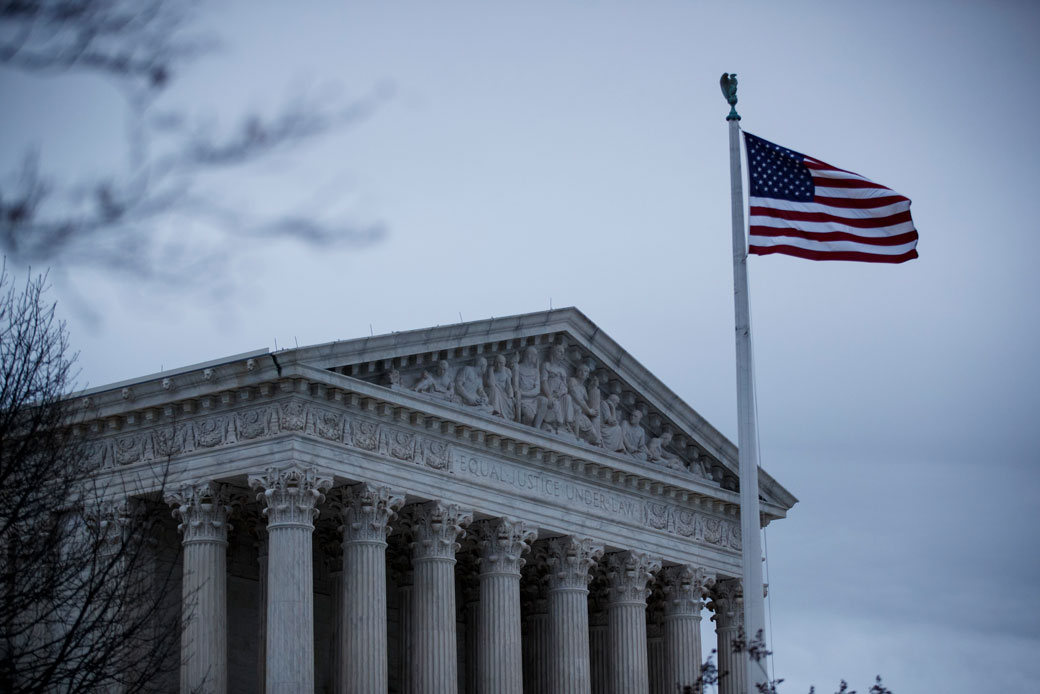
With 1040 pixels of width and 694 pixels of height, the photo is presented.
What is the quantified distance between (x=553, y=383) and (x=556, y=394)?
0.32 metres

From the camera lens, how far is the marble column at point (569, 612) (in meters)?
53.2

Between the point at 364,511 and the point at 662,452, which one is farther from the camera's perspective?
the point at 662,452

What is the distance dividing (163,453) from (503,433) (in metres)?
8.95

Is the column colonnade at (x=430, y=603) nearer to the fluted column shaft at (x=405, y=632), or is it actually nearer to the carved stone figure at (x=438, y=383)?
the fluted column shaft at (x=405, y=632)

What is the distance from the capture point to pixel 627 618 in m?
55.7

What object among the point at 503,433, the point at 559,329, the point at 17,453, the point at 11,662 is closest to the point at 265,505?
the point at 503,433

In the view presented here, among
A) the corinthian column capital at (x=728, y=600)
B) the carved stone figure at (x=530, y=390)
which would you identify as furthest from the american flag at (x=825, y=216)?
the corinthian column capital at (x=728, y=600)

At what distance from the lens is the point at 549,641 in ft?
179

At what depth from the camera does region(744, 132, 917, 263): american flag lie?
40438 mm

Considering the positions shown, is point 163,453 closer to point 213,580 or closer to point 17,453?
point 213,580

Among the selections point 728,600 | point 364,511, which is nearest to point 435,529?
point 364,511

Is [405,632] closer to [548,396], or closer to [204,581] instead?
[548,396]

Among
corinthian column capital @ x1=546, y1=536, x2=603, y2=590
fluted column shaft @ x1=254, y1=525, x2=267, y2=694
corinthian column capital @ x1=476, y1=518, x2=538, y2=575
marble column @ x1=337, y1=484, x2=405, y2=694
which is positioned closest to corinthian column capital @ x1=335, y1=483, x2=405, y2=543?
marble column @ x1=337, y1=484, x2=405, y2=694

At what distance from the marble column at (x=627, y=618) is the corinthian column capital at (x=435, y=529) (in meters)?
7.47
